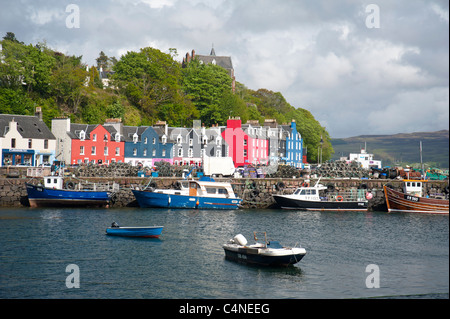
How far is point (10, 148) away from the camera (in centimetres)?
7475

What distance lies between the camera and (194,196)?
2549 inches

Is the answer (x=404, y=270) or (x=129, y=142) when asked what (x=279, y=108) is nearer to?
(x=129, y=142)

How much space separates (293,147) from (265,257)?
86937 millimetres

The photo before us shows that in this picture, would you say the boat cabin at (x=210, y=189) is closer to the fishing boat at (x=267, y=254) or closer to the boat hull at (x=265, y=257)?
the fishing boat at (x=267, y=254)

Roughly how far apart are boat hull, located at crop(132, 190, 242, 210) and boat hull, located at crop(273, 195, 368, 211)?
17.5 feet

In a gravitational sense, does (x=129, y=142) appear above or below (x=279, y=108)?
below

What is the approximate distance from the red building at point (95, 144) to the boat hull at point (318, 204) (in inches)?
1183

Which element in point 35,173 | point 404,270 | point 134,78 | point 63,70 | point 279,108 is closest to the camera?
point 404,270

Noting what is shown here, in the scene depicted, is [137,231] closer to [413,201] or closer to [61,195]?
[61,195]

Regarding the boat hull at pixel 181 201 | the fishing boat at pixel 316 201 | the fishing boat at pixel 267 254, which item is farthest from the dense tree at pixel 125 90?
the fishing boat at pixel 267 254

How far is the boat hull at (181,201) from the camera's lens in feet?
209

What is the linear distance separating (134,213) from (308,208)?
831 inches
